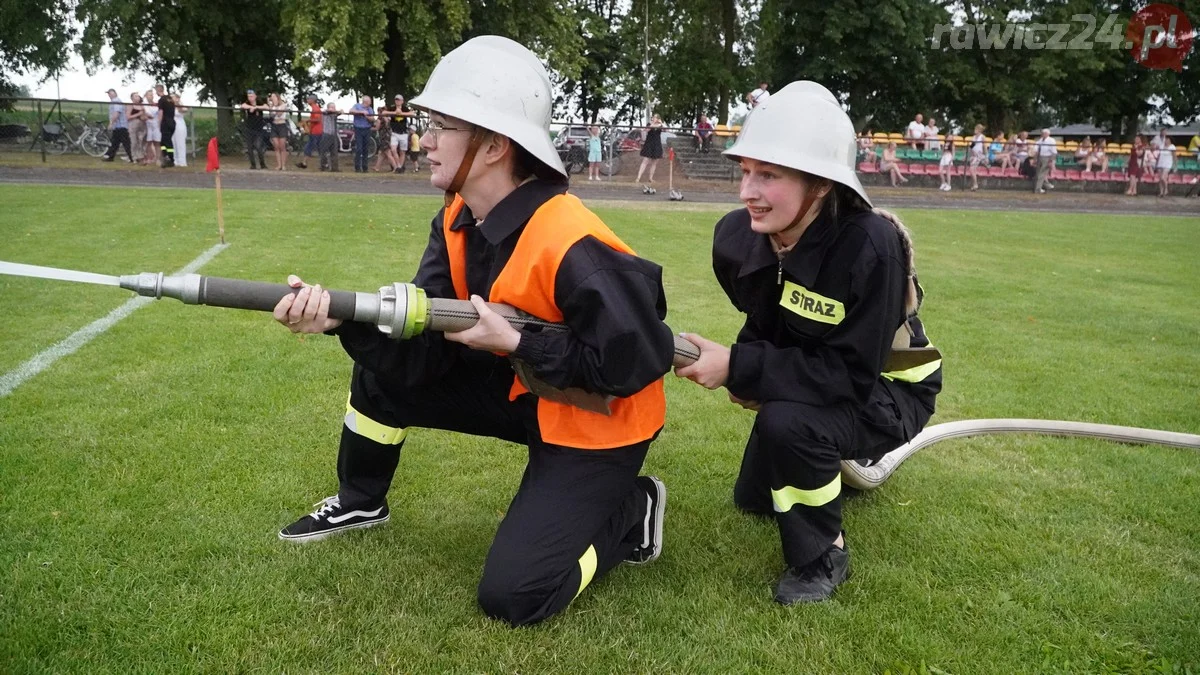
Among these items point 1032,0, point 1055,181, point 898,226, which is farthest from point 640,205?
point 1032,0

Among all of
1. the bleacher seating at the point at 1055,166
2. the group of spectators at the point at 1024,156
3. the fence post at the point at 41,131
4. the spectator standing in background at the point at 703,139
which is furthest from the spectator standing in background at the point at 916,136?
the fence post at the point at 41,131

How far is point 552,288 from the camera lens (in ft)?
9.46

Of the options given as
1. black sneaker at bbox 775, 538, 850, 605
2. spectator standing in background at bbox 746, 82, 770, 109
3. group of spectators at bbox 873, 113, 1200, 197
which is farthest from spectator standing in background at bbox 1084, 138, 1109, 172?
black sneaker at bbox 775, 538, 850, 605

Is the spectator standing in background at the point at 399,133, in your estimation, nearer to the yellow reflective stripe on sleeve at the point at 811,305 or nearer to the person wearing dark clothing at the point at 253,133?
the person wearing dark clothing at the point at 253,133

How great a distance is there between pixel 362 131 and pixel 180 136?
435 cm

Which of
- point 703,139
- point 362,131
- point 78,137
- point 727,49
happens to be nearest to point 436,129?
point 362,131

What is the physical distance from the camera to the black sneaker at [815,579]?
3184 mm

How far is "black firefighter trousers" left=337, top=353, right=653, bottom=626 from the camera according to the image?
295 centimetres

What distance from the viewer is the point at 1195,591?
3311 mm

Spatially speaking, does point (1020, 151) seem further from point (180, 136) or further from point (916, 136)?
point (180, 136)

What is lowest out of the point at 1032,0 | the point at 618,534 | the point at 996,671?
the point at 996,671

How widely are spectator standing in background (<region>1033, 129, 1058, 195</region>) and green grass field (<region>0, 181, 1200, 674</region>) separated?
23882mm

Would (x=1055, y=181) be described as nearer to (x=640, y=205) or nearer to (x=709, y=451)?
(x=640, y=205)

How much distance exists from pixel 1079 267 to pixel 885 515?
9.81 metres
